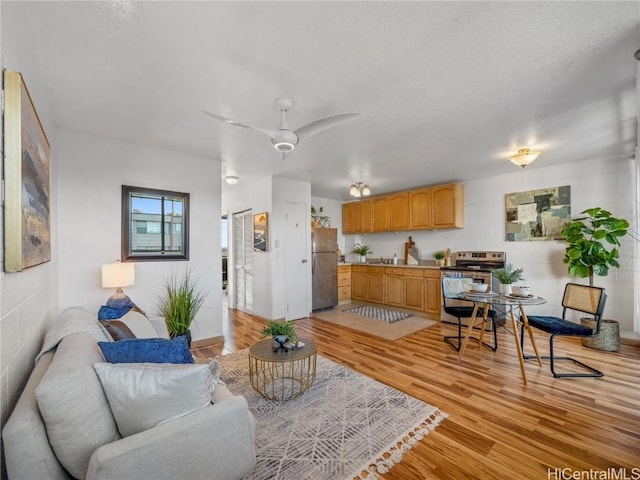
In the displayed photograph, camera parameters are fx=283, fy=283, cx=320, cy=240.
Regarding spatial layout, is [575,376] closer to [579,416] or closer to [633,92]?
[579,416]

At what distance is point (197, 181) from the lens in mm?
3680

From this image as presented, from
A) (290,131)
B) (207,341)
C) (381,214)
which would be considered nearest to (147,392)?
(290,131)

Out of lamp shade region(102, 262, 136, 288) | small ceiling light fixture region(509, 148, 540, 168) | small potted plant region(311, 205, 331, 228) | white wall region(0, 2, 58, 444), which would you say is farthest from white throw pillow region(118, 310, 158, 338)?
small ceiling light fixture region(509, 148, 540, 168)

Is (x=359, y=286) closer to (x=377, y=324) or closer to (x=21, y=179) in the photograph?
(x=377, y=324)

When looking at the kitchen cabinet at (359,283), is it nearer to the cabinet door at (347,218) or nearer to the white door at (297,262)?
the cabinet door at (347,218)

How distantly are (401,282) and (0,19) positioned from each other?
5.61m

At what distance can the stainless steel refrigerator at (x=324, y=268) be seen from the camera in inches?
220

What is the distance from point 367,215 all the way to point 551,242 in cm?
334

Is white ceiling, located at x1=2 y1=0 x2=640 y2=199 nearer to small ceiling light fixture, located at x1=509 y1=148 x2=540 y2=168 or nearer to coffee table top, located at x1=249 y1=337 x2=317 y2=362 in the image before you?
small ceiling light fixture, located at x1=509 y1=148 x2=540 y2=168

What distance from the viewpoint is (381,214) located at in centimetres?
620

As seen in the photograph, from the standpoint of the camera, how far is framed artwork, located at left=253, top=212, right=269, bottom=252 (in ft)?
16.1

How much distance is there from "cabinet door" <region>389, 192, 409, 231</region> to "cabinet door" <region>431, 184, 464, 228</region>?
1.90ft

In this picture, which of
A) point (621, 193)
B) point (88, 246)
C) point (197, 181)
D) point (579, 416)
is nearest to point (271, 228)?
point (197, 181)

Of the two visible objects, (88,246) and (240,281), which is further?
(240,281)
